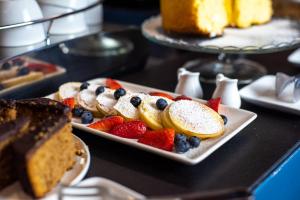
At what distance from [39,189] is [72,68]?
67 cm

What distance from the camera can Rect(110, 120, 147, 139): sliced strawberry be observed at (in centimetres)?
92

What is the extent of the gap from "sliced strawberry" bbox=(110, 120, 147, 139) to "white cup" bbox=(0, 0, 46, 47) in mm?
318

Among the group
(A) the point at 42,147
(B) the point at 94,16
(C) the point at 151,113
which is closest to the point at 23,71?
(B) the point at 94,16

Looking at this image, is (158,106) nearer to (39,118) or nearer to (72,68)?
(39,118)

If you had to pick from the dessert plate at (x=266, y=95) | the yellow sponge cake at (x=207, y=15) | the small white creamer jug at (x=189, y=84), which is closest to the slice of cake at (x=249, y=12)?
the yellow sponge cake at (x=207, y=15)

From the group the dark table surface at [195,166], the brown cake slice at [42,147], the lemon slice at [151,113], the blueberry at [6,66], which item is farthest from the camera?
the blueberry at [6,66]

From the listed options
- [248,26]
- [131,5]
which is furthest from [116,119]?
[131,5]

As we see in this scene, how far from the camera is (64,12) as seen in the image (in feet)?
3.85

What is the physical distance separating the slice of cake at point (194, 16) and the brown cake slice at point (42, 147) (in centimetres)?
58

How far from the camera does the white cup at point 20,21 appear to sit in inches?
40.1

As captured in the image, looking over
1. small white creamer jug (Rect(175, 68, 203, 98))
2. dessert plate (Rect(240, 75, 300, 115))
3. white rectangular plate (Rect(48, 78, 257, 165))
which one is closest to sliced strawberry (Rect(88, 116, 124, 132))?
white rectangular plate (Rect(48, 78, 257, 165))

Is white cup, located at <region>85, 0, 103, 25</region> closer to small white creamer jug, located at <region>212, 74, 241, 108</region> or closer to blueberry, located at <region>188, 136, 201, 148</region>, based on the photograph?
small white creamer jug, located at <region>212, 74, 241, 108</region>

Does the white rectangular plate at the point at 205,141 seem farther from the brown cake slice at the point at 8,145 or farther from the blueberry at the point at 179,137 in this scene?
the brown cake slice at the point at 8,145

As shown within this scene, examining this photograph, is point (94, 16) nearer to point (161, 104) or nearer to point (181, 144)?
point (161, 104)
